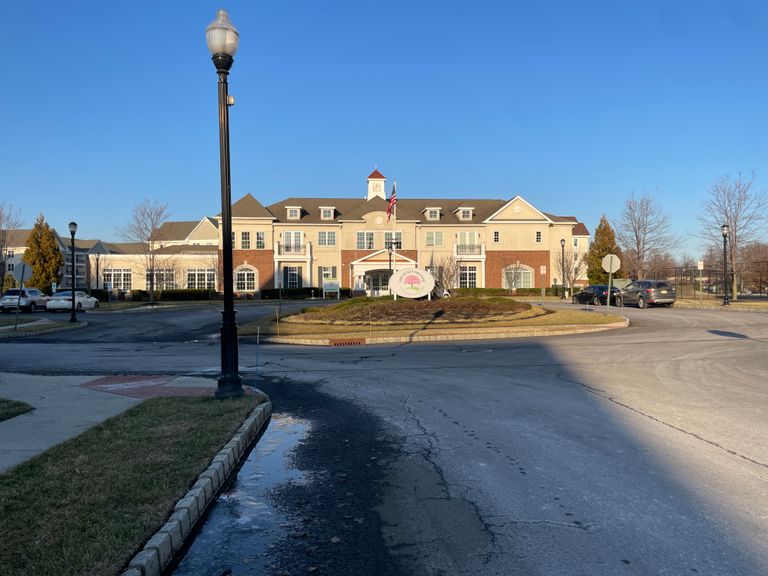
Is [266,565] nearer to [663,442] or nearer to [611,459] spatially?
[611,459]

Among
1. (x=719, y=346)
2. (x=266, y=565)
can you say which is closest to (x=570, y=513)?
(x=266, y=565)

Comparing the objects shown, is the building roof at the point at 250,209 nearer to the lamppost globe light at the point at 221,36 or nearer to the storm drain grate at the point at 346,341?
the storm drain grate at the point at 346,341

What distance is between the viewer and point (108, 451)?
242 inches

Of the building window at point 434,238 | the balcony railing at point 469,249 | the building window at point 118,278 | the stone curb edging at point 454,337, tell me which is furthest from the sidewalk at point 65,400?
the building window at point 118,278

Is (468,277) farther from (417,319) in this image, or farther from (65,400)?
(65,400)

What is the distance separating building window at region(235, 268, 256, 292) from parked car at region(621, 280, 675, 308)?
113 ft

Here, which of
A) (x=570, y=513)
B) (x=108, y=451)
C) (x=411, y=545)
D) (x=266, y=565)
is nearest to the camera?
(x=266, y=565)

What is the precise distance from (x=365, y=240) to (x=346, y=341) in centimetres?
3905

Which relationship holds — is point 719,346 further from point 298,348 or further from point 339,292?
point 339,292

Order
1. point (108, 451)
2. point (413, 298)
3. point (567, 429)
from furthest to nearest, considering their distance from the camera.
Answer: point (413, 298) → point (567, 429) → point (108, 451)

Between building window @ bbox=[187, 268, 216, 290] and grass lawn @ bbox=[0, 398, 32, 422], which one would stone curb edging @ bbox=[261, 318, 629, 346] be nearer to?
grass lawn @ bbox=[0, 398, 32, 422]

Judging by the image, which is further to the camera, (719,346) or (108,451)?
(719,346)

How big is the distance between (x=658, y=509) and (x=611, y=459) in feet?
4.71

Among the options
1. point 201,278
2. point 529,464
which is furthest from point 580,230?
point 529,464
